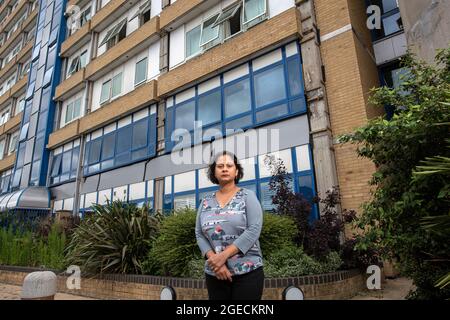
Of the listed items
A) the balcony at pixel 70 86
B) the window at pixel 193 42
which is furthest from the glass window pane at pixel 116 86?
the window at pixel 193 42

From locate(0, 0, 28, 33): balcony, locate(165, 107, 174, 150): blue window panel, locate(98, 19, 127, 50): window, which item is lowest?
locate(165, 107, 174, 150): blue window panel

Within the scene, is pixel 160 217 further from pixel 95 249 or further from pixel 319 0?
pixel 319 0

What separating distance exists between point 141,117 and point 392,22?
10.4 metres

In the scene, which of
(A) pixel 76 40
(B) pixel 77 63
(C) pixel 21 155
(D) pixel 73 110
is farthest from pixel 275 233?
(C) pixel 21 155

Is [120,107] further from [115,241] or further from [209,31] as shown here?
[115,241]

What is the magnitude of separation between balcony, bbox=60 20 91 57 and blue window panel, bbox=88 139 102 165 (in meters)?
7.02

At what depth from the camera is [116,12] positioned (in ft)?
56.2

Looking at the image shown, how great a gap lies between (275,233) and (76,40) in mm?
19090

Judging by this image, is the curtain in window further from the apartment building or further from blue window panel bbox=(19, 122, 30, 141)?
blue window panel bbox=(19, 122, 30, 141)

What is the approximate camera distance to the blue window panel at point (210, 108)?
11.4 meters

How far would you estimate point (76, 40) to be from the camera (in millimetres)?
19703

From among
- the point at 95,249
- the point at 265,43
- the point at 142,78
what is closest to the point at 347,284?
the point at 95,249

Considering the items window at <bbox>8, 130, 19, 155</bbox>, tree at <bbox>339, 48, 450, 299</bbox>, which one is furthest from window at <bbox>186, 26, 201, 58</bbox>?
window at <bbox>8, 130, 19, 155</bbox>

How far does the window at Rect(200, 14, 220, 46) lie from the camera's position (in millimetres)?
12188
